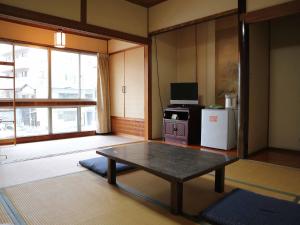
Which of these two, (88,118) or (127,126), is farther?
(88,118)

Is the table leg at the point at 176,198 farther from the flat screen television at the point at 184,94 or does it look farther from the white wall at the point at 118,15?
the white wall at the point at 118,15

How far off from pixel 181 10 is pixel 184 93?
1707 mm

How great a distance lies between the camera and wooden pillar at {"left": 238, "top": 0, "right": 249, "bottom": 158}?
366cm

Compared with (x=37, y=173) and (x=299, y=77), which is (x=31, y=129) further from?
(x=299, y=77)

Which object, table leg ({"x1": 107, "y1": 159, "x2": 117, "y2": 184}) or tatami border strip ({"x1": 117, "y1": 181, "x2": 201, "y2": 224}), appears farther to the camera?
table leg ({"x1": 107, "y1": 159, "x2": 117, "y2": 184})

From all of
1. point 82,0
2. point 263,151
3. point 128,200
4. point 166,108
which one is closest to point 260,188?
point 128,200

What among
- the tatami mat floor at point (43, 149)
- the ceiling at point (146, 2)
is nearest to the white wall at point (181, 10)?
the ceiling at point (146, 2)

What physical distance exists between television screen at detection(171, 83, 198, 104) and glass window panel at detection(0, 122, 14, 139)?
11.9 ft

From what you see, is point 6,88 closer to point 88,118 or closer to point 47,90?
point 47,90

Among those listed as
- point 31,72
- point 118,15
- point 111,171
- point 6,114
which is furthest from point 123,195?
point 31,72

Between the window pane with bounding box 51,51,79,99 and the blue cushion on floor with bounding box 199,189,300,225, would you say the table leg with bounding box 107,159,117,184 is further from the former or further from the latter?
the window pane with bounding box 51,51,79,99

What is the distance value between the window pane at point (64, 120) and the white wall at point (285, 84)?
4.67 meters

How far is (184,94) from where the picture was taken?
5.17 m

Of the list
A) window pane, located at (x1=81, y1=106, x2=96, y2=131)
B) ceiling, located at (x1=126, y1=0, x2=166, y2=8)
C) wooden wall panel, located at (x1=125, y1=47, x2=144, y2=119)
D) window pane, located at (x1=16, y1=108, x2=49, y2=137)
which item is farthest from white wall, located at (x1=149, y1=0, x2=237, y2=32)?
window pane, located at (x1=16, y1=108, x2=49, y2=137)
